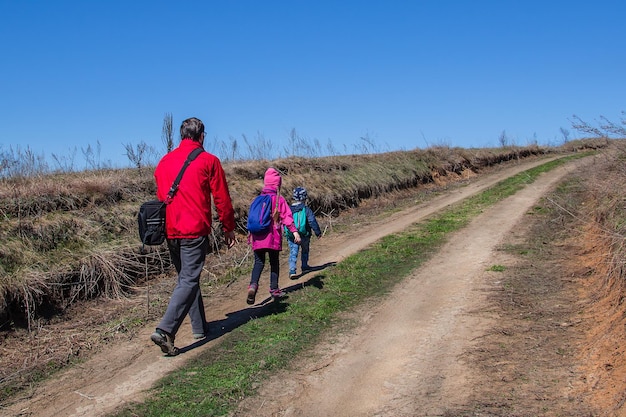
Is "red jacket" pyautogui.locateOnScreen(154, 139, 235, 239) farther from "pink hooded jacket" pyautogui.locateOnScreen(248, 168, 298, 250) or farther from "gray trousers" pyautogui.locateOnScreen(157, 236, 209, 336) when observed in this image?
"pink hooded jacket" pyautogui.locateOnScreen(248, 168, 298, 250)

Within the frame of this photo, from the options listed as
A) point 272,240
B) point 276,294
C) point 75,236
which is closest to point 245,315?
point 276,294

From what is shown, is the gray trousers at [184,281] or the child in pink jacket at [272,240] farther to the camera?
the child in pink jacket at [272,240]

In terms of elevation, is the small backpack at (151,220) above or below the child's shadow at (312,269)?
above

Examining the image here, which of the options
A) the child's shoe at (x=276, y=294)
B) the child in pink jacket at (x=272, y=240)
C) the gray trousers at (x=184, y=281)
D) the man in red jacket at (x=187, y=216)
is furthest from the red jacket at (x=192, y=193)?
the child's shoe at (x=276, y=294)

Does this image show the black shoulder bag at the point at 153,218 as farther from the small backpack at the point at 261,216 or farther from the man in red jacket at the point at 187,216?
the small backpack at the point at 261,216

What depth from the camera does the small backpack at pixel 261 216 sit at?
7418mm

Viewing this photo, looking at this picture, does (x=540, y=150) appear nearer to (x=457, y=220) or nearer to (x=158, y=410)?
(x=457, y=220)

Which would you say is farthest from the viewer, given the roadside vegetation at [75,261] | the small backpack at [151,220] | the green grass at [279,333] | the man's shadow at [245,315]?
the roadside vegetation at [75,261]

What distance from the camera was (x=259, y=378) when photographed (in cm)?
520

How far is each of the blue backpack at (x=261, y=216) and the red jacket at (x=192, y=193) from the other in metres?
1.38

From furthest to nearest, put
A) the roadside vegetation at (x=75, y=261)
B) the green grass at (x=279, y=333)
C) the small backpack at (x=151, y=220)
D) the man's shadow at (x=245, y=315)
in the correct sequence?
1. the roadside vegetation at (x=75, y=261)
2. the man's shadow at (x=245, y=315)
3. the small backpack at (x=151, y=220)
4. the green grass at (x=279, y=333)

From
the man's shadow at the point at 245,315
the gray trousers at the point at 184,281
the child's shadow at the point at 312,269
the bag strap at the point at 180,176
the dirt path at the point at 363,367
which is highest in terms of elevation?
the bag strap at the point at 180,176

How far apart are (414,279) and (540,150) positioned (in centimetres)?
3024

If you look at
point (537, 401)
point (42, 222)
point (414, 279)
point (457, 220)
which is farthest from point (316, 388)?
point (457, 220)
